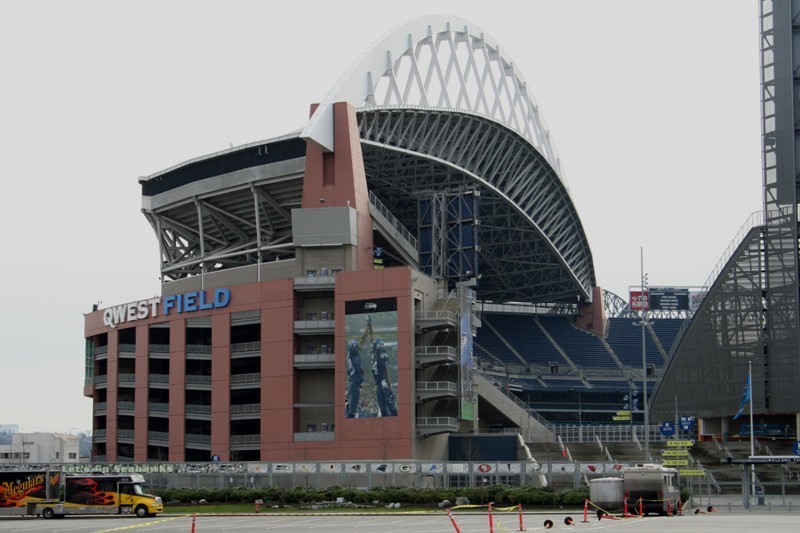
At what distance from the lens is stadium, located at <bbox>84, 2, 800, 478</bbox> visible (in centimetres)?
9131

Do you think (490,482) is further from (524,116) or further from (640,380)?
(640,380)

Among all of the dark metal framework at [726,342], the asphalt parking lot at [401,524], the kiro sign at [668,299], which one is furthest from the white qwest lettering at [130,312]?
the kiro sign at [668,299]

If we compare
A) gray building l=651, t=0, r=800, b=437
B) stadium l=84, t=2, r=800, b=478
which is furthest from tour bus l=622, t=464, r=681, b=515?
gray building l=651, t=0, r=800, b=437

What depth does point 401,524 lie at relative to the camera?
49.2 metres

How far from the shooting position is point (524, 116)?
135875 millimetres

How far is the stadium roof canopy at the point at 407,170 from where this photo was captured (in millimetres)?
100500

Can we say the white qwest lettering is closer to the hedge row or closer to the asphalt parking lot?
the hedge row

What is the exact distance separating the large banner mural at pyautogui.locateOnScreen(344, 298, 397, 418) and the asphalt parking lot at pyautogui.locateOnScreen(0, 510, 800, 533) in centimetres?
2893

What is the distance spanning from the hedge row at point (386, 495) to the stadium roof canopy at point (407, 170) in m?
31.6

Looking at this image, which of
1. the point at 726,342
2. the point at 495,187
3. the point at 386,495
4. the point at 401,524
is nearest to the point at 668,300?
the point at 495,187

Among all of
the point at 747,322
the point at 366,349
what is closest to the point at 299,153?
the point at 366,349

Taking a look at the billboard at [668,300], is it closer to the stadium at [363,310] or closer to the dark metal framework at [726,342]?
the stadium at [363,310]

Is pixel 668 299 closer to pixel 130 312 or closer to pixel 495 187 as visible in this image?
pixel 495 187

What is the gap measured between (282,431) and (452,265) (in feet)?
86.8
